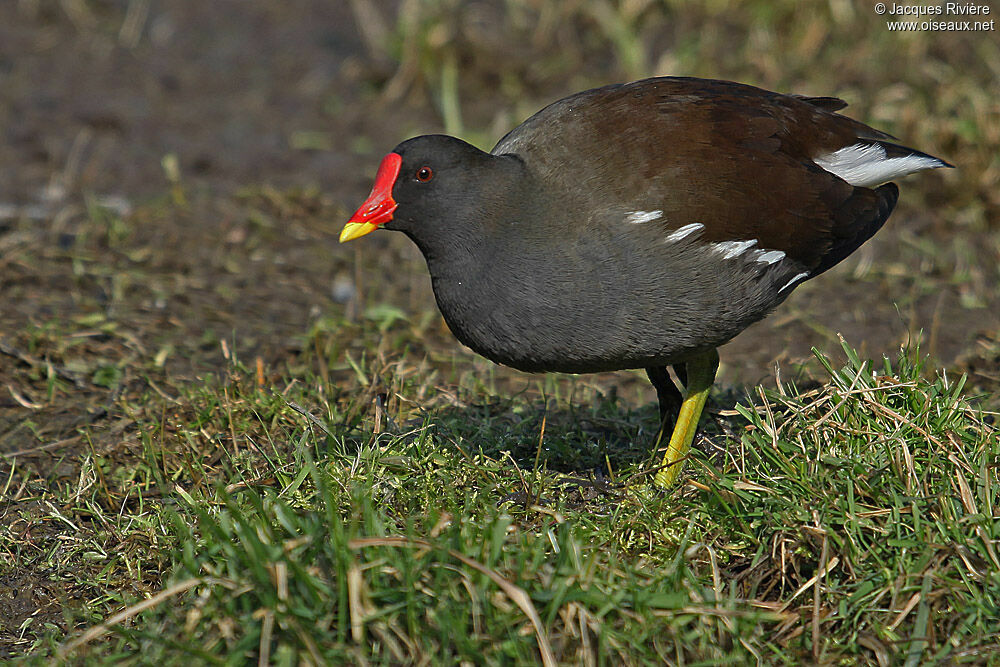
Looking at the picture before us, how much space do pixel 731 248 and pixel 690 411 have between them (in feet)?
1.83

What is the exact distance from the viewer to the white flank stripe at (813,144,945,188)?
3.51 metres

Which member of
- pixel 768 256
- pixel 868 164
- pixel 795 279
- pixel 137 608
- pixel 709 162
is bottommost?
pixel 137 608

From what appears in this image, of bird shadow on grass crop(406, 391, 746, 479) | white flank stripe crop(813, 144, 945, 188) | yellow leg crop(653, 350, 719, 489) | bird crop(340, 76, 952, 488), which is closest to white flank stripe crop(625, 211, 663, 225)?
bird crop(340, 76, 952, 488)

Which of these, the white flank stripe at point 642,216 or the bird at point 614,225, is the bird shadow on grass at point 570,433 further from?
the white flank stripe at point 642,216

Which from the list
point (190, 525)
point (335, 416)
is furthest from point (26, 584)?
point (335, 416)

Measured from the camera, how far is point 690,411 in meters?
3.41

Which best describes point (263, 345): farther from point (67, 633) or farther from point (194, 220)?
point (67, 633)

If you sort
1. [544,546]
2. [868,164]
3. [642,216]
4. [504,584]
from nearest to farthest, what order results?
1. [504,584]
2. [544,546]
3. [642,216]
4. [868,164]

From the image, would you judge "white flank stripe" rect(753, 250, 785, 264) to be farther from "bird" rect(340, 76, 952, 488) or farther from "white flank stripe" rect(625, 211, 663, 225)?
"white flank stripe" rect(625, 211, 663, 225)

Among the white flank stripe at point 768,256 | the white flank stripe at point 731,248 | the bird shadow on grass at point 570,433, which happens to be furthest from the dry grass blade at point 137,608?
the white flank stripe at point 768,256

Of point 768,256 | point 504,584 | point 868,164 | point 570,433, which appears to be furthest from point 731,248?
point 504,584

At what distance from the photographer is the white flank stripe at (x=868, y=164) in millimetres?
3506

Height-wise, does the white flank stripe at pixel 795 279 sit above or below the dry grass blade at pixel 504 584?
above

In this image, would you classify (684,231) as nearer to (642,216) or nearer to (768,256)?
(642,216)
